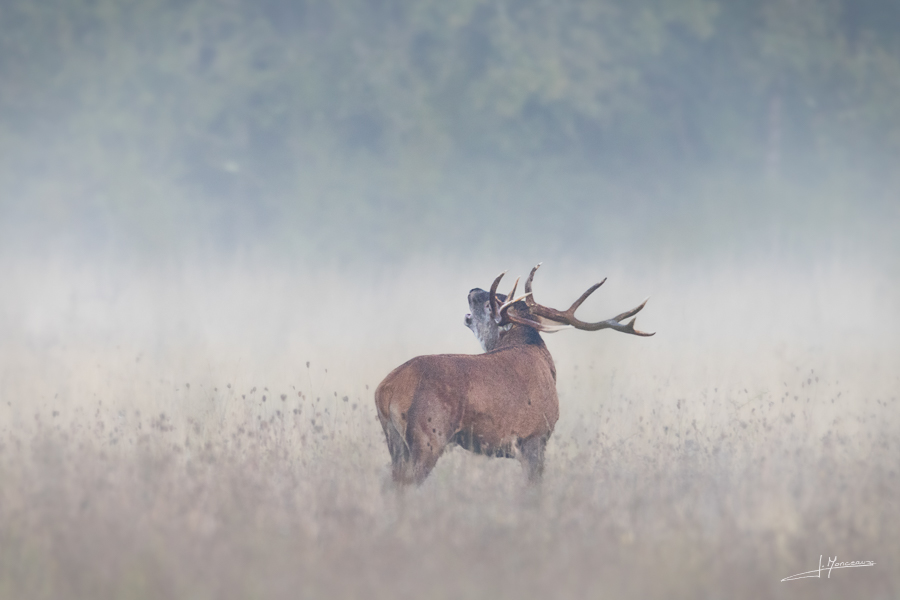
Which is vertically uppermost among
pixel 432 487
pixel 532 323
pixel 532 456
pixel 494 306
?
pixel 494 306

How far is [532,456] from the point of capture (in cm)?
736

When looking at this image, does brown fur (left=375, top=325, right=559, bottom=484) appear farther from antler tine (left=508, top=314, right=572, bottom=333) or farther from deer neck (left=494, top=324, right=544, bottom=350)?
antler tine (left=508, top=314, right=572, bottom=333)

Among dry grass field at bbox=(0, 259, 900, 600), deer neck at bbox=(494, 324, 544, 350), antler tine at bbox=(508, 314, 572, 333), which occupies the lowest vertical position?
dry grass field at bbox=(0, 259, 900, 600)

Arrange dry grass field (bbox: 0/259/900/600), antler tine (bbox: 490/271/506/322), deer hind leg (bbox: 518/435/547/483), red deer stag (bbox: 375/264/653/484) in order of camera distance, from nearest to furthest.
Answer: dry grass field (bbox: 0/259/900/600)
red deer stag (bbox: 375/264/653/484)
deer hind leg (bbox: 518/435/547/483)
antler tine (bbox: 490/271/506/322)

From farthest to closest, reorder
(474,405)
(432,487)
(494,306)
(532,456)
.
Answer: (494,306), (532,456), (474,405), (432,487)

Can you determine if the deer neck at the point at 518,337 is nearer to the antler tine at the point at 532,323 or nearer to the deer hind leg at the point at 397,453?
the antler tine at the point at 532,323

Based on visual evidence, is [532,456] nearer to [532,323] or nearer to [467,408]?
[467,408]

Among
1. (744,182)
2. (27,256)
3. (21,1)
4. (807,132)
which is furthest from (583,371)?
(21,1)

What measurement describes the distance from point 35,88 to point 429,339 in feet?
162

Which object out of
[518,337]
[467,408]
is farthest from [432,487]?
[518,337]

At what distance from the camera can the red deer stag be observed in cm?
656

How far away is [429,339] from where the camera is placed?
1711cm

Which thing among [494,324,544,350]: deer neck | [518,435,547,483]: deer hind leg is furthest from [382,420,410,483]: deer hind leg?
[494,324,544,350]: deer neck

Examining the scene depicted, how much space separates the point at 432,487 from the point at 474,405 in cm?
67
